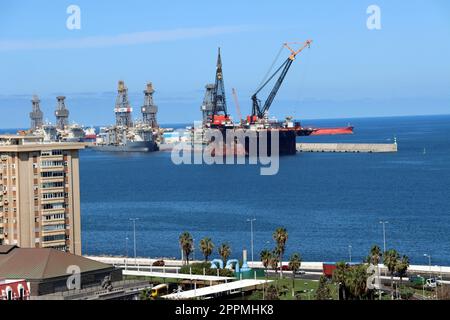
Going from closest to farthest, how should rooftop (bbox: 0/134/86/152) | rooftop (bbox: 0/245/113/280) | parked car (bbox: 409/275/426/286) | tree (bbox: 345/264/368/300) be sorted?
1. tree (bbox: 345/264/368/300)
2. rooftop (bbox: 0/245/113/280)
3. parked car (bbox: 409/275/426/286)
4. rooftop (bbox: 0/134/86/152)

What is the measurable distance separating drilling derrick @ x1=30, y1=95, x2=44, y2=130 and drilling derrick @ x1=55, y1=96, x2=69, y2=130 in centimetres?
362

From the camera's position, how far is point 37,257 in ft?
76.3

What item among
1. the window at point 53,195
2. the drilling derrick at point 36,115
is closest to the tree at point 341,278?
the window at point 53,195

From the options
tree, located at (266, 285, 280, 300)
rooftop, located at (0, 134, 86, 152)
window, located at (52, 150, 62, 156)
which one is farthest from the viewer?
window, located at (52, 150, 62, 156)

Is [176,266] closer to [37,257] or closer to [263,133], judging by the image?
[37,257]

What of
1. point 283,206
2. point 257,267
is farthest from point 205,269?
point 283,206

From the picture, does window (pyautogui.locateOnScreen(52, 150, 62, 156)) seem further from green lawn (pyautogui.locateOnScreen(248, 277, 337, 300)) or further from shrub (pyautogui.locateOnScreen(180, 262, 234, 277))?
green lawn (pyautogui.locateOnScreen(248, 277, 337, 300))

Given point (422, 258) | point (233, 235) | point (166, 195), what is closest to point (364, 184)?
point (166, 195)

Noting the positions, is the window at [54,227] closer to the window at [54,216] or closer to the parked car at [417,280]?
the window at [54,216]

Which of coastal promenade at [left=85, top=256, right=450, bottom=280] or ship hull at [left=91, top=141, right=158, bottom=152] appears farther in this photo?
ship hull at [left=91, top=141, right=158, bottom=152]

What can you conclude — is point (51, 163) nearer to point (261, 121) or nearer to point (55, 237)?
point (55, 237)

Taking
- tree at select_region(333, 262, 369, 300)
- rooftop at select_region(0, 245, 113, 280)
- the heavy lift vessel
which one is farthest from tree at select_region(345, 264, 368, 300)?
the heavy lift vessel

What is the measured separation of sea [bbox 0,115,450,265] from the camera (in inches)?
1668
